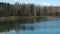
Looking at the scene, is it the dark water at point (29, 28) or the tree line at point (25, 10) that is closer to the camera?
the dark water at point (29, 28)

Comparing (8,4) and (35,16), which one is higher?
(8,4)

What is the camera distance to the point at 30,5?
15.2 m

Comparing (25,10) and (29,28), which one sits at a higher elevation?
(25,10)

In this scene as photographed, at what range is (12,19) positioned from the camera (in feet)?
44.2

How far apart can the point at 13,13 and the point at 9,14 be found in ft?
1.14

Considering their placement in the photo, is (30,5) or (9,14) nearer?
(9,14)

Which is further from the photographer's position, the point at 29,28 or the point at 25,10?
the point at 25,10

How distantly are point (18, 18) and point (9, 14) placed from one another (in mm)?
892

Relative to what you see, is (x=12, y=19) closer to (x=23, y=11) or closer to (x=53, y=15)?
(x=23, y=11)

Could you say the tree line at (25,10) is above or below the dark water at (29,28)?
above

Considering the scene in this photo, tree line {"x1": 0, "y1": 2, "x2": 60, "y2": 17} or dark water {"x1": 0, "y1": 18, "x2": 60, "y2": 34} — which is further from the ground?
tree line {"x1": 0, "y1": 2, "x2": 60, "y2": 17}

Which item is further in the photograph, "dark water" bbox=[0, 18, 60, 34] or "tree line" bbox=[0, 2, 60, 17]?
"tree line" bbox=[0, 2, 60, 17]

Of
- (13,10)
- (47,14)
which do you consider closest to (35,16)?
(47,14)

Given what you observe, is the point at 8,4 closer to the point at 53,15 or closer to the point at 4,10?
the point at 4,10
